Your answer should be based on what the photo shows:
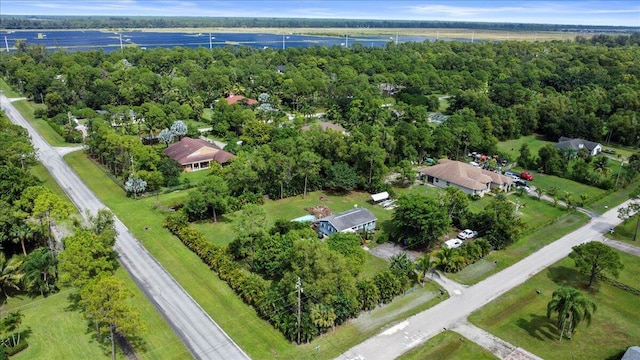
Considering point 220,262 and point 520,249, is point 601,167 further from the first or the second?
point 220,262

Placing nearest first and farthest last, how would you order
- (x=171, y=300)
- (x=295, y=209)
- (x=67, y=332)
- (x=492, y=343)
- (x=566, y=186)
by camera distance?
(x=67, y=332) < (x=492, y=343) < (x=171, y=300) < (x=295, y=209) < (x=566, y=186)

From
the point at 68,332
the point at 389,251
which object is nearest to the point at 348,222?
the point at 389,251

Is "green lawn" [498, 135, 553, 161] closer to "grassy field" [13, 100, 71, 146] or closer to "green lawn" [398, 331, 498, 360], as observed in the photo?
"green lawn" [398, 331, 498, 360]

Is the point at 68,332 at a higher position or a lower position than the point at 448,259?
lower

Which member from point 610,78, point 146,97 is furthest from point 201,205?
point 610,78

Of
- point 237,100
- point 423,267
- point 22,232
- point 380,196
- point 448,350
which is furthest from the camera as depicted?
point 237,100

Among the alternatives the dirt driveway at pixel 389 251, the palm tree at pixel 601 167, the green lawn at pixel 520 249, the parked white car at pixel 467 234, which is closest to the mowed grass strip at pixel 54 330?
the dirt driveway at pixel 389 251

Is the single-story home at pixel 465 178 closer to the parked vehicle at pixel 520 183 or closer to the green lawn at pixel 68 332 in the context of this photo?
the parked vehicle at pixel 520 183

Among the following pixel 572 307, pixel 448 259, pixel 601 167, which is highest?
pixel 601 167
